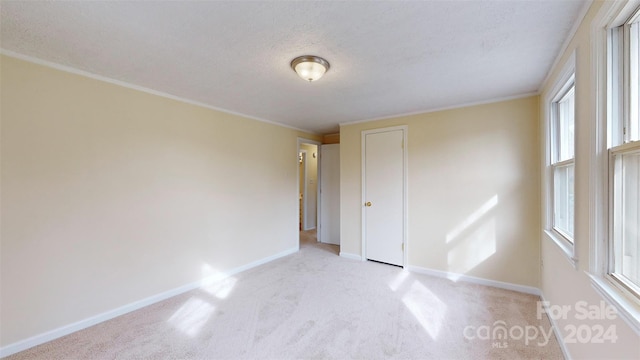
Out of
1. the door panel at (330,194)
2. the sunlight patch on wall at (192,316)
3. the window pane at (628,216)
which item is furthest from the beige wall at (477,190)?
the sunlight patch on wall at (192,316)

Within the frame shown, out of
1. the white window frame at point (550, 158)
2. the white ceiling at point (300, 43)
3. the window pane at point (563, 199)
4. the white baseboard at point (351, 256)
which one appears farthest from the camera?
the white baseboard at point (351, 256)

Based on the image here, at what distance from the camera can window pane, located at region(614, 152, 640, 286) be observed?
1117mm

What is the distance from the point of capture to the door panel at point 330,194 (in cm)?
500

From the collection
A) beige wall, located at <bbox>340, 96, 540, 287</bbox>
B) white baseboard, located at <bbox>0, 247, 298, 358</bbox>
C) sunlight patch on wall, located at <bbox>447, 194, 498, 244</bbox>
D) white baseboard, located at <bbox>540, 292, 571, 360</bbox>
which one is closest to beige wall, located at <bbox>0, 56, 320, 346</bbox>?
white baseboard, located at <bbox>0, 247, 298, 358</bbox>

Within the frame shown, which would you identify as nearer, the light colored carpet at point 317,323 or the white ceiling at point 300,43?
the white ceiling at point 300,43

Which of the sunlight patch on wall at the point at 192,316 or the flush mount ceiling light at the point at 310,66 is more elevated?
the flush mount ceiling light at the point at 310,66

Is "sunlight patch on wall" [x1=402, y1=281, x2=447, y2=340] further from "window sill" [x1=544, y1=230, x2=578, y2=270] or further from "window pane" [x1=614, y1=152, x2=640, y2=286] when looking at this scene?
"window pane" [x1=614, y1=152, x2=640, y2=286]

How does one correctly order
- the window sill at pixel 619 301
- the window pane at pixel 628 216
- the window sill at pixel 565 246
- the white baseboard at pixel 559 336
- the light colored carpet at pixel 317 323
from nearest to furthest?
1. the window sill at pixel 619 301
2. the window pane at pixel 628 216
3. the window sill at pixel 565 246
4. the white baseboard at pixel 559 336
5. the light colored carpet at pixel 317 323

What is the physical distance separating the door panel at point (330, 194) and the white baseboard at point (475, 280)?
1781 millimetres

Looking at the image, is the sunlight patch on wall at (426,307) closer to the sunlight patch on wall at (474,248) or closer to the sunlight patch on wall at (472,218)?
the sunlight patch on wall at (474,248)

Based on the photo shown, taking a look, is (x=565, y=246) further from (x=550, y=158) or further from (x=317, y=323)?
(x=317, y=323)

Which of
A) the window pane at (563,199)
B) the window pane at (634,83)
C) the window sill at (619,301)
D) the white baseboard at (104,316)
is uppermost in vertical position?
the window pane at (634,83)

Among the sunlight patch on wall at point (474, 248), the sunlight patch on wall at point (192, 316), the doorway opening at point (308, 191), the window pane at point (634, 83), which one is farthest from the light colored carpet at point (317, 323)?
the doorway opening at point (308, 191)

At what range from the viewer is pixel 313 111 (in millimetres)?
3549
